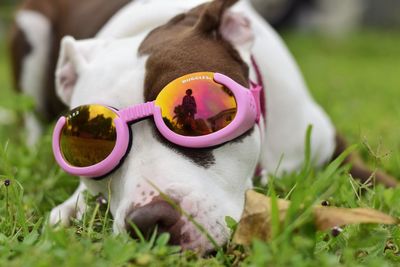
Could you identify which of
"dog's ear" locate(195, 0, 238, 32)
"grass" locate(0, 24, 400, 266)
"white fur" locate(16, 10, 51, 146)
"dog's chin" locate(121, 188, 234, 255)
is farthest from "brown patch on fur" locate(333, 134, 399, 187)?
"white fur" locate(16, 10, 51, 146)

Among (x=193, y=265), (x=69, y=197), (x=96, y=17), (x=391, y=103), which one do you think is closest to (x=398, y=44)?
(x=391, y=103)

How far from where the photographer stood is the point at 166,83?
7.17 feet

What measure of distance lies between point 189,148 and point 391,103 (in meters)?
3.72

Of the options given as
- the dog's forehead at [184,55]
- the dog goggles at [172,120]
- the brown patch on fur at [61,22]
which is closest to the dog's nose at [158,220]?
the dog goggles at [172,120]

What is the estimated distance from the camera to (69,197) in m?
2.78

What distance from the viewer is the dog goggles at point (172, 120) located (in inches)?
82.8

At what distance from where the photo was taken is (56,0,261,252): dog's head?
6.29ft

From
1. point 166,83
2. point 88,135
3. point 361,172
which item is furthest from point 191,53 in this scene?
point 361,172

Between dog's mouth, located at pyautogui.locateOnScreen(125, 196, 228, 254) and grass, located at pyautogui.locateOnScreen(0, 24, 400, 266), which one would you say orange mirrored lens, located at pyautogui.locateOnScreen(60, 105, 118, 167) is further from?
dog's mouth, located at pyautogui.locateOnScreen(125, 196, 228, 254)

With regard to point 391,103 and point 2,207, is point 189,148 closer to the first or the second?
point 2,207

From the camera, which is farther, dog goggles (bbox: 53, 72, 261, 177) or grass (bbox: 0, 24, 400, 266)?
dog goggles (bbox: 53, 72, 261, 177)

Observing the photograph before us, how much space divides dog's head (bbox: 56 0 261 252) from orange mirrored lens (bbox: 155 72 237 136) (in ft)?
0.20

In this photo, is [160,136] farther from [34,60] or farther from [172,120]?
[34,60]

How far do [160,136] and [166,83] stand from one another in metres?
0.18
